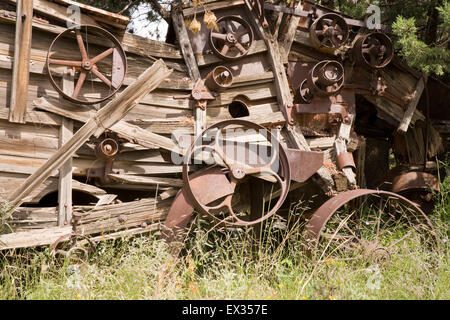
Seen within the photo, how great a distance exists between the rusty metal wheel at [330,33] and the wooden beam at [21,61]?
3.58m

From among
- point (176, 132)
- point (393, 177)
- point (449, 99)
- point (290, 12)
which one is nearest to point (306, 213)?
point (393, 177)

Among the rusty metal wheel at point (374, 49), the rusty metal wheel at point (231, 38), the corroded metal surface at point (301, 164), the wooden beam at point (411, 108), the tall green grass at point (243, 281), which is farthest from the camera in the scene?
the wooden beam at point (411, 108)

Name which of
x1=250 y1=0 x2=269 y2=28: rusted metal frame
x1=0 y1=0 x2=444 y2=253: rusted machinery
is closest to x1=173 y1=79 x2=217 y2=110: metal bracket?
x1=0 y1=0 x2=444 y2=253: rusted machinery

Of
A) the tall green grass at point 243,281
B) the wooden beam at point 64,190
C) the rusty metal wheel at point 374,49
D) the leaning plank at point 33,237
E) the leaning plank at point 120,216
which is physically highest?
the rusty metal wheel at point 374,49

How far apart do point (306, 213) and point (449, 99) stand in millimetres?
3474

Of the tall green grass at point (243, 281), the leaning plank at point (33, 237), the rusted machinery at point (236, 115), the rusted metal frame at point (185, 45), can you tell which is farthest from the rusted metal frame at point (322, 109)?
the leaning plank at point (33, 237)

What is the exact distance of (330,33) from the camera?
20.3ft

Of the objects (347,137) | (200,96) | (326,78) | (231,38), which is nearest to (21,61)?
(200,96)

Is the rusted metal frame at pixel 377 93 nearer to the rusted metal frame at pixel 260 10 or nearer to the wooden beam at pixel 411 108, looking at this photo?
the wooden beam at pixel 411 108

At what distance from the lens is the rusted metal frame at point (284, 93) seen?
19.4 ft

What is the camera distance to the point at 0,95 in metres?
5.06

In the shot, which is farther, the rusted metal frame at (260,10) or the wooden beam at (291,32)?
the wooden beam at (291,32)

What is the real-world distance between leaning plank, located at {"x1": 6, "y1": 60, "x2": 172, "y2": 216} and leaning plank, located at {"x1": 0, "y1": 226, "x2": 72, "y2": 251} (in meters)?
0.29

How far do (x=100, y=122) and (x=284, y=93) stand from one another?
243 cm
